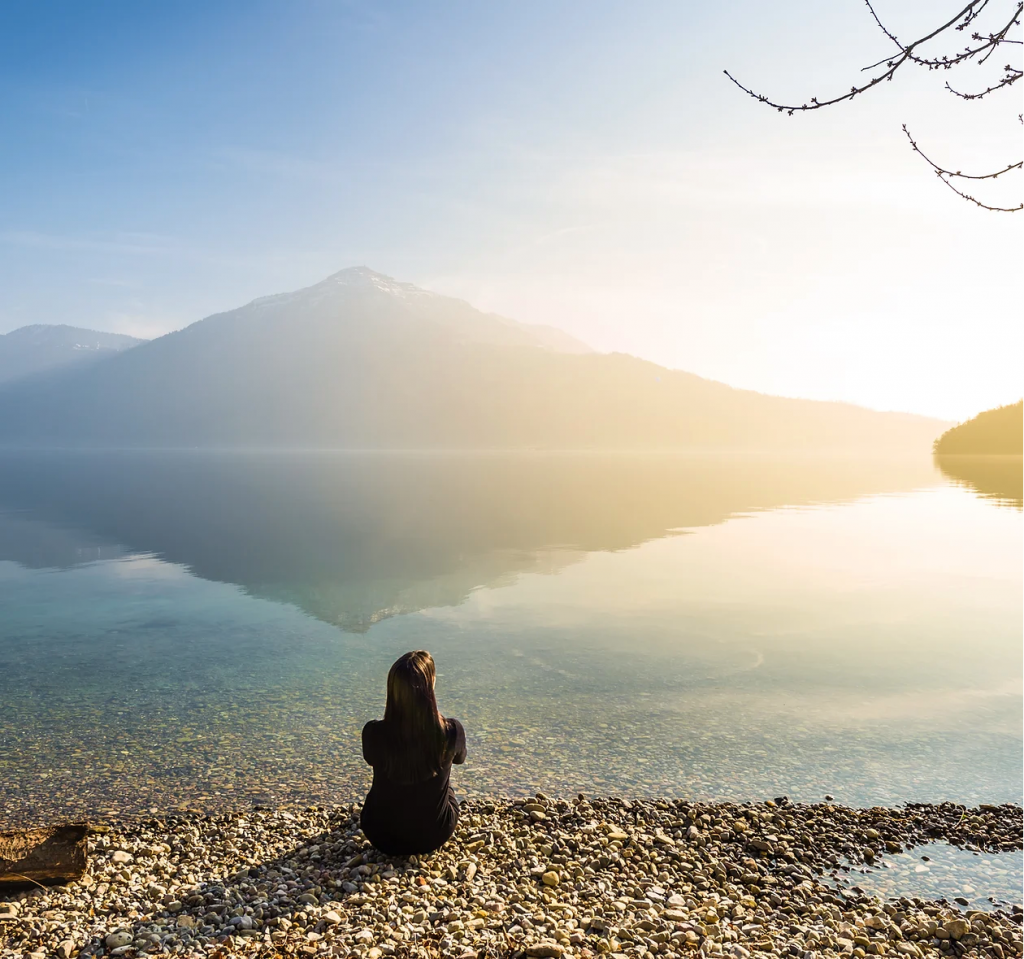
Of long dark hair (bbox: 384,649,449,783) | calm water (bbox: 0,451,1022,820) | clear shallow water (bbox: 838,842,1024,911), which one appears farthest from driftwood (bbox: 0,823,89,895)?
clear shallow water (bbox: 838,842,1024,911)

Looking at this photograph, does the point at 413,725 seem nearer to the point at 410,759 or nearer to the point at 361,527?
the point at 410,759

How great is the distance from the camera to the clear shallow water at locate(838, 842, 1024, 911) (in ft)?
28.4

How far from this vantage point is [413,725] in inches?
321

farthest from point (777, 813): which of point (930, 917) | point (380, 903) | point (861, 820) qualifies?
point (380, 903)

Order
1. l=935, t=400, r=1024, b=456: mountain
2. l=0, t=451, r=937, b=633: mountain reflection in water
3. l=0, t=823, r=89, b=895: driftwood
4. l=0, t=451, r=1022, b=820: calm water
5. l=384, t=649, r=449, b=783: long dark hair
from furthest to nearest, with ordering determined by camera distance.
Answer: l=935, t=400, r=1024, b=456: mountain → l=0, t=451, r=937, b=633: mountain reflection in water → l=0, t=451, r=1022, b=820: calm water → l=384, t=649, r=449, b=783: long dark hair → l=0, t=823, r=89, b=895: driftwood

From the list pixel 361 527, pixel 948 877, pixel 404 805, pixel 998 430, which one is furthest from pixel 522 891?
pixel 998 430

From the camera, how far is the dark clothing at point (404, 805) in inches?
326

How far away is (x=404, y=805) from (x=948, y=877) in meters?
6.68

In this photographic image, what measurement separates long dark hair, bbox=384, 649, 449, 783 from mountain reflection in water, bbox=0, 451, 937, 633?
14.7 meters

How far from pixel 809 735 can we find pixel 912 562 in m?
25.2

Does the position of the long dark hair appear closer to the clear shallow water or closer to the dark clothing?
the dark clothing

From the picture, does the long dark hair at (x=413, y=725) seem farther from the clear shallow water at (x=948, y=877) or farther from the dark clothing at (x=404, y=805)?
the clear shallow water at (x=948, y=877)

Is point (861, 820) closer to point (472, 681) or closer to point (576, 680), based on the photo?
point (576, 680)

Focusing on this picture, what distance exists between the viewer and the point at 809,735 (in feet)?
46.2
